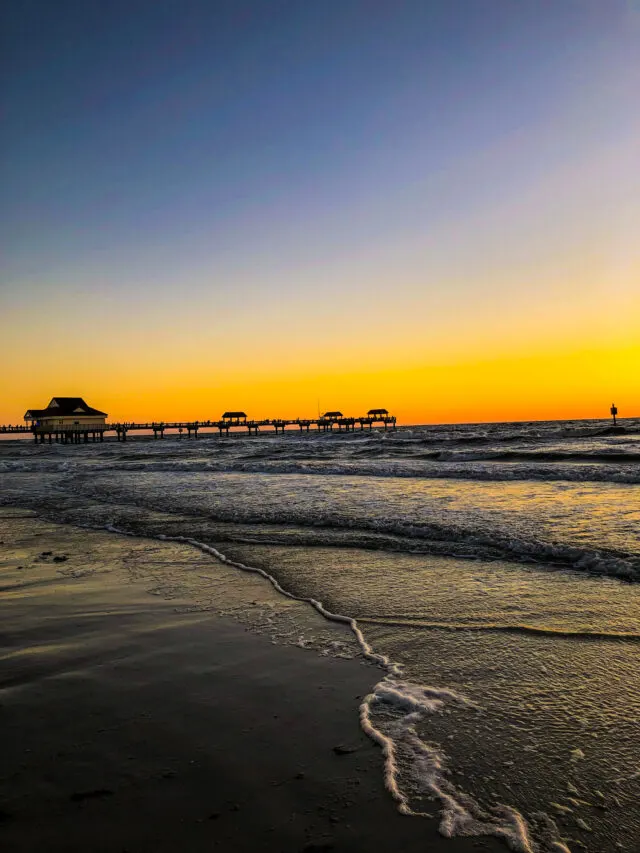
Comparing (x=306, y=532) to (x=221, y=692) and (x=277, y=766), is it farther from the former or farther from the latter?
(x=277, y=766)

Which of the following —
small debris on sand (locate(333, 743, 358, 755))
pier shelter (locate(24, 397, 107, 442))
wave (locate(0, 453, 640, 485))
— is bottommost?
wave (locate(0, 453, 640, 485))

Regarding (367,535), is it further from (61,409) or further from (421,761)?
(61,409)

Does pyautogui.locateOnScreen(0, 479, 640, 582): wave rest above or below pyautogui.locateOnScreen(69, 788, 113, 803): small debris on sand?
below

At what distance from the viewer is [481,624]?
468 cm

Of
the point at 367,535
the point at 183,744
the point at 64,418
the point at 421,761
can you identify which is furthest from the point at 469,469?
the point at 64,418

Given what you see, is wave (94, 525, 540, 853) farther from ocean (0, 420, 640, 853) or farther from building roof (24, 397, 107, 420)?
building roof (24, 397, 107, 420)

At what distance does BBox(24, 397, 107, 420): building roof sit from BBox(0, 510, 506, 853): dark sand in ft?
290

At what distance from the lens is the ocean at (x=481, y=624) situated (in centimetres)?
246

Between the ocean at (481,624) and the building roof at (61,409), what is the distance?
7928cm

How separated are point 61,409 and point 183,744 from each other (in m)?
91.4

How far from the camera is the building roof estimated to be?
277 feet

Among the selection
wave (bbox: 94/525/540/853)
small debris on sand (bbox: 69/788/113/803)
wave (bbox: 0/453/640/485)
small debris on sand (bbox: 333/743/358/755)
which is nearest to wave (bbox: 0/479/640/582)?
wave (bbox: 94/525/540/853)

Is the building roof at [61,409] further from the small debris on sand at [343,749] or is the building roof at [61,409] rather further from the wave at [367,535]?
the small debris on sand at [343,749]

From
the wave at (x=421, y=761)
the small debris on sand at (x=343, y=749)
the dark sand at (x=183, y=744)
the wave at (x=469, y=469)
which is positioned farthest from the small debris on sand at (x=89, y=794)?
the wave at (x=469, y=469)
